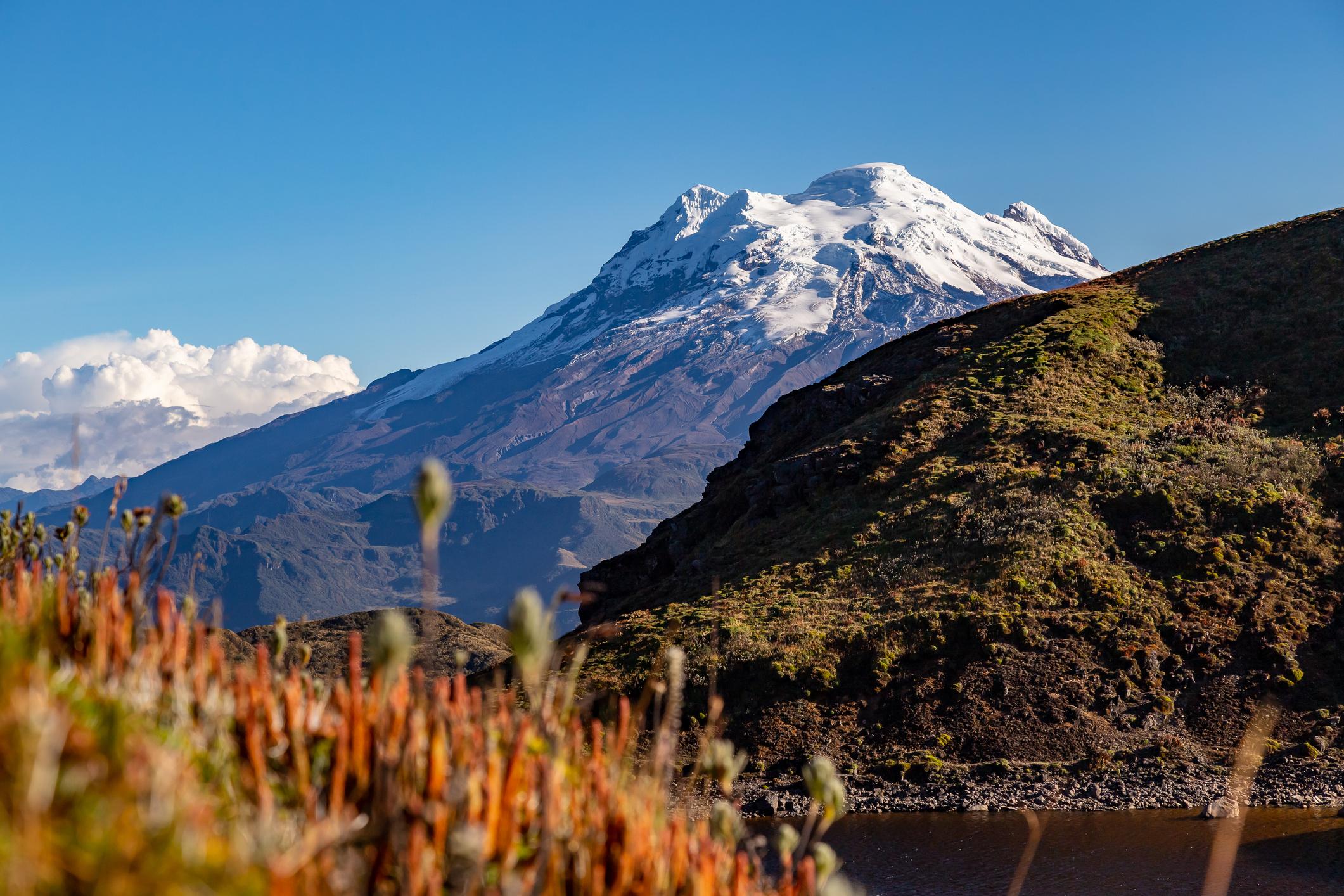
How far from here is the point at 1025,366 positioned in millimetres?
44438

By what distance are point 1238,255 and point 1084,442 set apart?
21.4 m

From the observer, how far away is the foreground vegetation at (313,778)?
2.02 metres

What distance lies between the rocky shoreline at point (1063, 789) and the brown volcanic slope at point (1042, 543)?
0.99 m

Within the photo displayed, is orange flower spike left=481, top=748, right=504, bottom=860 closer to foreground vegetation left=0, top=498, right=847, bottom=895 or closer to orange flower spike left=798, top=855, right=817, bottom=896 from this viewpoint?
foreground vegetation left=0, top=498, right=847, bottom=895

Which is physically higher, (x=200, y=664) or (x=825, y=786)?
(x=200, y=664)

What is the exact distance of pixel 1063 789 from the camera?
87.5 feet

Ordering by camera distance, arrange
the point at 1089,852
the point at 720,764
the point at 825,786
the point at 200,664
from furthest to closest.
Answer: the point at 1089,852 < the point at 200,664 < the point at 720,764 < the point at 825,786

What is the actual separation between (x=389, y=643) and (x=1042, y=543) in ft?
113

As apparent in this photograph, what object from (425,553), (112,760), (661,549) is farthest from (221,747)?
(661,549)

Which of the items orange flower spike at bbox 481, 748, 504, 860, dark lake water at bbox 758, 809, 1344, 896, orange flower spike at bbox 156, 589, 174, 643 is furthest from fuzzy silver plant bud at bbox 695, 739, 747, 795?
dark lake water at bbox 758, 809, 1344, 896

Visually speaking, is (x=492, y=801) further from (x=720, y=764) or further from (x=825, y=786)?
(x=825, y=786)

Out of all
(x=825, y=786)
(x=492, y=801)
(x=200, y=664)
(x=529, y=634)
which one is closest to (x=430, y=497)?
(x=529, y=634)

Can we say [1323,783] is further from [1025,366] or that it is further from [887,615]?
[1025,366]

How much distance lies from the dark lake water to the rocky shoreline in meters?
0.42
